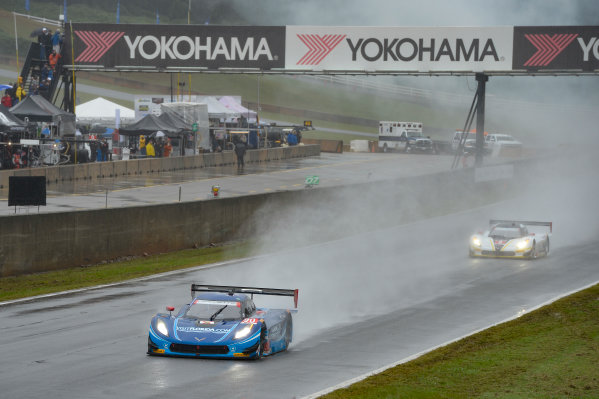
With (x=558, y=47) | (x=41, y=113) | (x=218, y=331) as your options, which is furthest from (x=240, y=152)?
(x=218, y=331)

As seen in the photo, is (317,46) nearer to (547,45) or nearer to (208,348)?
(547,45)

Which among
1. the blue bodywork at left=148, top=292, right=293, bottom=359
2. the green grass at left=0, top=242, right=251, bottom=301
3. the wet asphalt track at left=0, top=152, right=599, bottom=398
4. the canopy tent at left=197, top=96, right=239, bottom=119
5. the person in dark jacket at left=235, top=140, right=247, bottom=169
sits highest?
the canopy tent at left=197, top=96, right=239, bottom=119

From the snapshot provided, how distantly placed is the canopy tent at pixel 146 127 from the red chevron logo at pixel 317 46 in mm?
10033

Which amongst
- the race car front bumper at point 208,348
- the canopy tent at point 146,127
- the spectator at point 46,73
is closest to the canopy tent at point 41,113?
the spectator at point 46,73

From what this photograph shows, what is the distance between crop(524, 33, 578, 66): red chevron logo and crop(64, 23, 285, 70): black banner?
539 inches

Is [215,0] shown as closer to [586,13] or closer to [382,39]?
[586,13]

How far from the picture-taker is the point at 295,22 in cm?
11769

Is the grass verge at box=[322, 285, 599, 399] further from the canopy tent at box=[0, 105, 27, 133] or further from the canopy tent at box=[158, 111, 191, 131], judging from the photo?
the canopy tent at box=[158, 111, 191, 131]

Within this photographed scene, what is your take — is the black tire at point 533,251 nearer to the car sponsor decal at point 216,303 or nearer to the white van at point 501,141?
the car sponsor decal at point 216,303

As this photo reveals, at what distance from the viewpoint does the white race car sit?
30.8 m

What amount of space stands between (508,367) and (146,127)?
138ft

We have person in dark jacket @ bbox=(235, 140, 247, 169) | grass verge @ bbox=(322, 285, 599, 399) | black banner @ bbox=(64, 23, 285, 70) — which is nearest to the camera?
grass verge @ bbox=(322, 285, 599, 399)

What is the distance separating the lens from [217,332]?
1506 centimetres

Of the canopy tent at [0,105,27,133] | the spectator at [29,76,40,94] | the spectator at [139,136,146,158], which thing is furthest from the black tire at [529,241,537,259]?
the spectator at [29,76,40,94]
